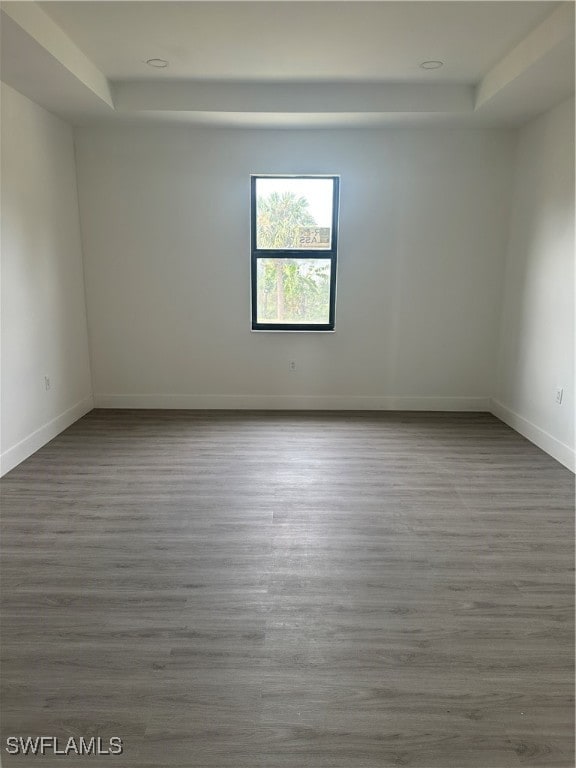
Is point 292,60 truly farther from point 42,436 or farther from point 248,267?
point 42,436

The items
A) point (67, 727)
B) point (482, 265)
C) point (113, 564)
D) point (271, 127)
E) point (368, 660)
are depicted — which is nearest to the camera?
point (67, 727)

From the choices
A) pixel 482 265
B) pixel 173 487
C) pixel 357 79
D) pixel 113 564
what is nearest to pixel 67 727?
pixel 113 564

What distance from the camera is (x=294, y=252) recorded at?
15.4ft

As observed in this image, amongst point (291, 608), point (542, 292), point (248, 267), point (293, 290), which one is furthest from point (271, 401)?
point (291, 608)

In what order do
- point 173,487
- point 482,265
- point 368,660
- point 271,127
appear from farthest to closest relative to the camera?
Answer: point 482,265 < point 271,127 < point 173,487 < point 368,660

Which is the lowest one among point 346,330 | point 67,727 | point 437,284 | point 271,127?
point 67,727

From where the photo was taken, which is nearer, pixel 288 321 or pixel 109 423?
pixel 109 423

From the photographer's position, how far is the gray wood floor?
158cm

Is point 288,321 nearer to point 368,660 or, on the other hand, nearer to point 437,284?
point 437,284

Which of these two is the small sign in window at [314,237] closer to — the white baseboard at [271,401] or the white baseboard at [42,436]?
the white baseboard at [271,401]

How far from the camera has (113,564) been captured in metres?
2.44

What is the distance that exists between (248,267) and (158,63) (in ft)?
5.70

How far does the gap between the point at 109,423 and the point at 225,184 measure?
7.76 ft

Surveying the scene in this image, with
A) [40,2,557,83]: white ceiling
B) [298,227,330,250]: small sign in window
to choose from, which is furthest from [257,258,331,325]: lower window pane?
[40,2,557,83]: white ceiling
